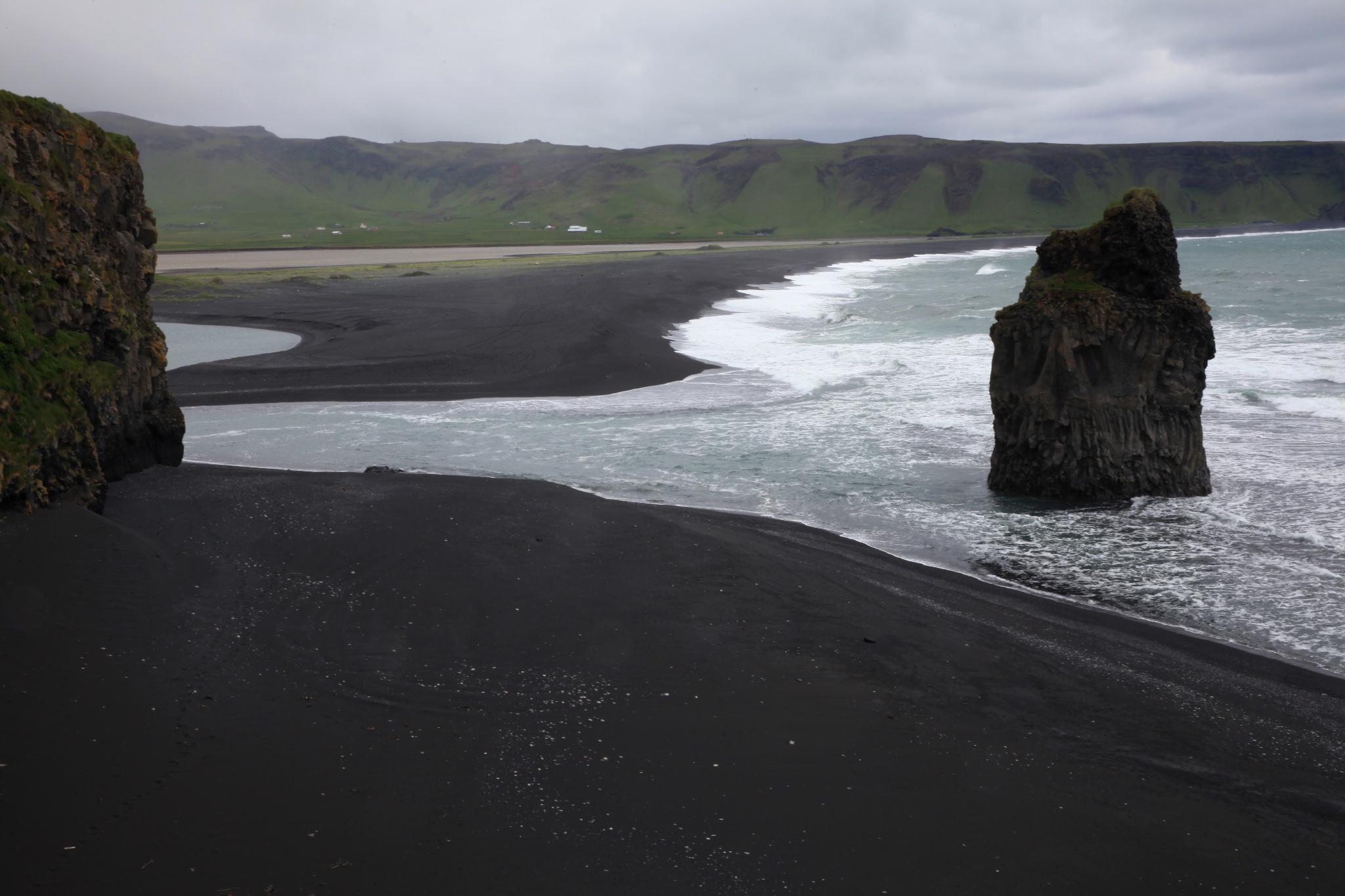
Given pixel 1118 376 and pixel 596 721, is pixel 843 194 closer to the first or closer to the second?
pixel 1118 376

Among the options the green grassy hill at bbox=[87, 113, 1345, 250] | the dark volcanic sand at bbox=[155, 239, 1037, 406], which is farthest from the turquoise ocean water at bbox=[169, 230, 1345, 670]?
the green grassy hill at bbox=[87, 113, 1345, 250]

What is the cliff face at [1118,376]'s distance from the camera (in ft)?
34.1

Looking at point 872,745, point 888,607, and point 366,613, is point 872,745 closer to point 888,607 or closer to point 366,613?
point 888,607

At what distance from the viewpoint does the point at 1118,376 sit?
1044cm

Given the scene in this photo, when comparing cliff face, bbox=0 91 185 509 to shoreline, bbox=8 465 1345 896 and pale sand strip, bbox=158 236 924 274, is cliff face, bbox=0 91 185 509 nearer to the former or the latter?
shoreline, bbox=8 465 1345 896

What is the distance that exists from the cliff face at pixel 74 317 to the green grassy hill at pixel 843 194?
12370cm

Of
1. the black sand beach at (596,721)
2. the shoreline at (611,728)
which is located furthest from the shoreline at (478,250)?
the shoreline at (611,728)

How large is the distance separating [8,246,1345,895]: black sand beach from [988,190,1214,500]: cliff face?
3342 millimetres

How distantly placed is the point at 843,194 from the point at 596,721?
179 metres

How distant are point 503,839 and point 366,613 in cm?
286

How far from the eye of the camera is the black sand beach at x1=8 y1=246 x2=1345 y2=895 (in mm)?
3865

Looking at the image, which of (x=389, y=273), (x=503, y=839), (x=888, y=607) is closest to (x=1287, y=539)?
(x=888, y=607)

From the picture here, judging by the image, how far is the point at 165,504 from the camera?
842cm

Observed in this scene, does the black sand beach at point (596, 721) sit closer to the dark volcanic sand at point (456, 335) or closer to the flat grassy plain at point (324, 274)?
the dark volcanic sand at point (456, 335)
